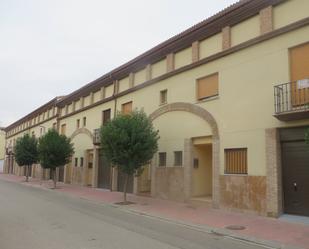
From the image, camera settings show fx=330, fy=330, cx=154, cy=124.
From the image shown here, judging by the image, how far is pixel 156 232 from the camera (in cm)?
973

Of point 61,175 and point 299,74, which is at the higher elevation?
point 299,74

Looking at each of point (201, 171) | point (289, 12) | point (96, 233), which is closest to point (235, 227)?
point (96, 233)

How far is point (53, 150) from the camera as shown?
26172 millimetres

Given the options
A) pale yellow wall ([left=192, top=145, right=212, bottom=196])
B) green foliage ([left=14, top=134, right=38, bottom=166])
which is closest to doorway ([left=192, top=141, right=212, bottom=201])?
pale yellow wall ([left=192, top=145, right=212, bottom=196])

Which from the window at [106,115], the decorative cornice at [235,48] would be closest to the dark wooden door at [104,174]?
the window at [106,115]

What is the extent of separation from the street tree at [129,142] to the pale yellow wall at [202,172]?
7.63ft

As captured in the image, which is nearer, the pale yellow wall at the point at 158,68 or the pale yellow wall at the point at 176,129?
the pale yellow wall at the point at 176,129

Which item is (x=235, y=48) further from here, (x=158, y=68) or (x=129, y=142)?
(x=129, y=142)

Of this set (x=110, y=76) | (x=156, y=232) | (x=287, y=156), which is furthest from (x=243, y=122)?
(x=110, y=76)

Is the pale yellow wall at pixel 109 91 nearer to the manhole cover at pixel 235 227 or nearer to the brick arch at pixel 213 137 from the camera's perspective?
the brick arch at pixel 213 137

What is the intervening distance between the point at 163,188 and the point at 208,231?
25.5 feet

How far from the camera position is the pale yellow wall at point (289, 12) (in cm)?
1200

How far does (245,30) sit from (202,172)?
723 cm

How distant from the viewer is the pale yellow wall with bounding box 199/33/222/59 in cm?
1528
